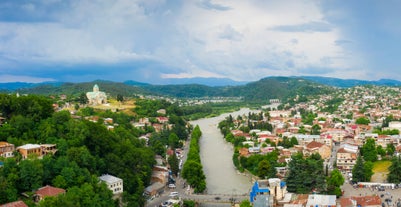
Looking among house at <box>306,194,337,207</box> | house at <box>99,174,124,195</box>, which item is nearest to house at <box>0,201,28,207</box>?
house at <box>99,174,124,195</box>

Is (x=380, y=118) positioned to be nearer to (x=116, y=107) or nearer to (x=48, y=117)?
(x=116, y=107)

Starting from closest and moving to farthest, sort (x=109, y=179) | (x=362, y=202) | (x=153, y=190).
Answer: (x=362, y=202) → (x=109, y=179) → (x=153, y=190)

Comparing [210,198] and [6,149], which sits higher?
[6,149]

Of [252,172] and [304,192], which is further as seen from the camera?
[252,172]

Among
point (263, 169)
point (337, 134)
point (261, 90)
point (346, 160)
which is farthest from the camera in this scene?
point (261, 90)

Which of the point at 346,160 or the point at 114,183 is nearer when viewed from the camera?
the point at 114,183

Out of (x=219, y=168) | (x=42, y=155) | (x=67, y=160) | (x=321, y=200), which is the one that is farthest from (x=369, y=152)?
(x=42, y=155)

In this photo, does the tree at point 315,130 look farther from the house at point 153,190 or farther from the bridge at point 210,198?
the house at point 153,190

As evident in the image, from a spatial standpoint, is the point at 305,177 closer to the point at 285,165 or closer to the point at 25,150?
the point at 285,165

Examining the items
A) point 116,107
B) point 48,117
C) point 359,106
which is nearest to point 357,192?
point 48,117
